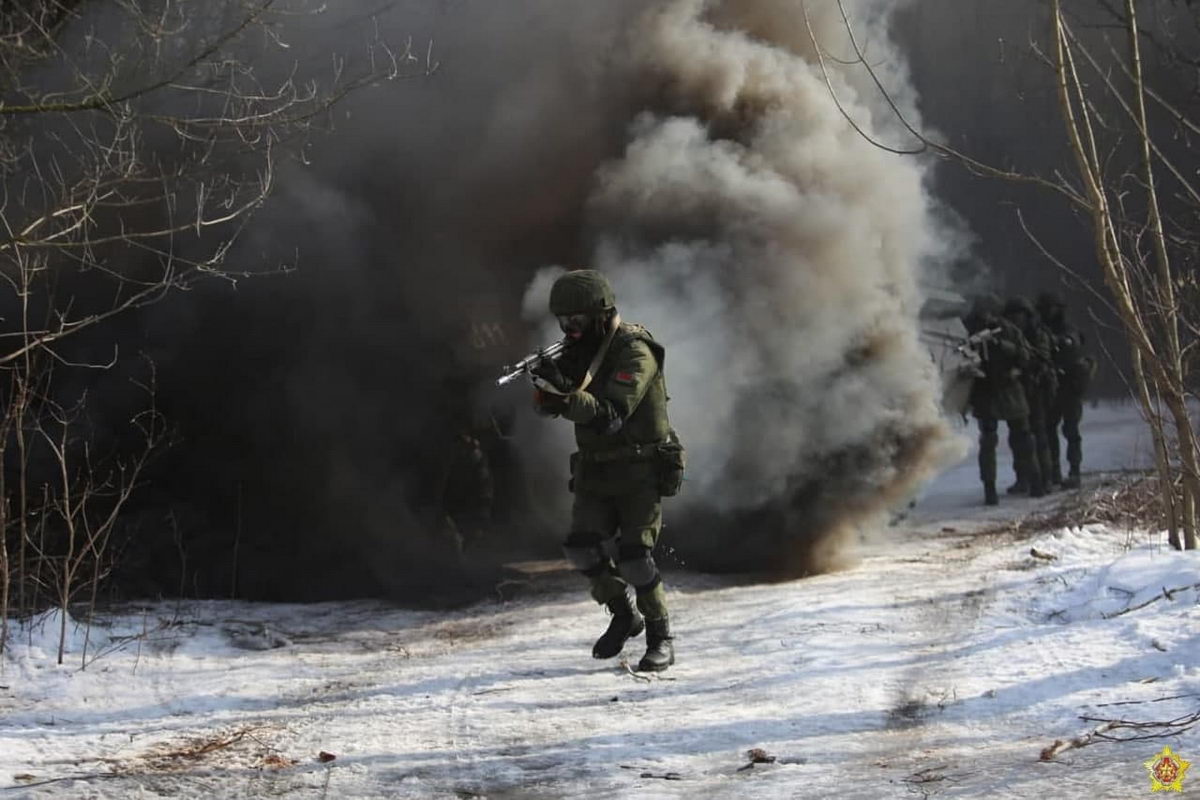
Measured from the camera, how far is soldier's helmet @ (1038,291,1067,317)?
1323 cm

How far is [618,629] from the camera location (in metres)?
5.16

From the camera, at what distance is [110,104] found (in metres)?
4.82

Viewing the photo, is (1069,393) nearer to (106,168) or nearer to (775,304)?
(775,304)

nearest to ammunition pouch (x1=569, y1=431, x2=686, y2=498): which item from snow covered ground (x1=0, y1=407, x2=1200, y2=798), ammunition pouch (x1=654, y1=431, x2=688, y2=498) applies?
ammunition pouch (x1=654, y1=431, x2=688, y2=498)

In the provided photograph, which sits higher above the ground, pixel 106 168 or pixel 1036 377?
pixel 106 168

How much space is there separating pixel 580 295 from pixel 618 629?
4.54 feet

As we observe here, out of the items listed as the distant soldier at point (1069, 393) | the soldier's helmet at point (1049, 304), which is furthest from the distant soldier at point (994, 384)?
the soldier's helmet at point (1049, 304)

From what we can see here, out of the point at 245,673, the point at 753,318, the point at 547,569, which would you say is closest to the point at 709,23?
the point at 753,318

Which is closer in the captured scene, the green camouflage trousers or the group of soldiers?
the green camouflage trousers

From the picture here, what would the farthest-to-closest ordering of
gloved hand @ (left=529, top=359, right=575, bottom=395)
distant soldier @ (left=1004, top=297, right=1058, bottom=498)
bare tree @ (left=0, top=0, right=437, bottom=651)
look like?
distant soldier @ (left=1004, top=297, right=1058, bottom=498)
bare tree @ (left=0, top=0, right=437, bottom=651)
gloved hand @ (left=529, top=359, right=575, bottom=395)

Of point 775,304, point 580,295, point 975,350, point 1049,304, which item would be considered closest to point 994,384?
point 975,350

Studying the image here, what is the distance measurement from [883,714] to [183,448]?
21.4 feet

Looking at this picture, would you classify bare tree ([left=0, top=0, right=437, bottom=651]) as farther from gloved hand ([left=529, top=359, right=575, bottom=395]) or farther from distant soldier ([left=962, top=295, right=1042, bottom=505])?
distant soldier ([left=962, top=295, right=1042, bottom=505])

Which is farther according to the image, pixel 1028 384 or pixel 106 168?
pixel 1028 384
